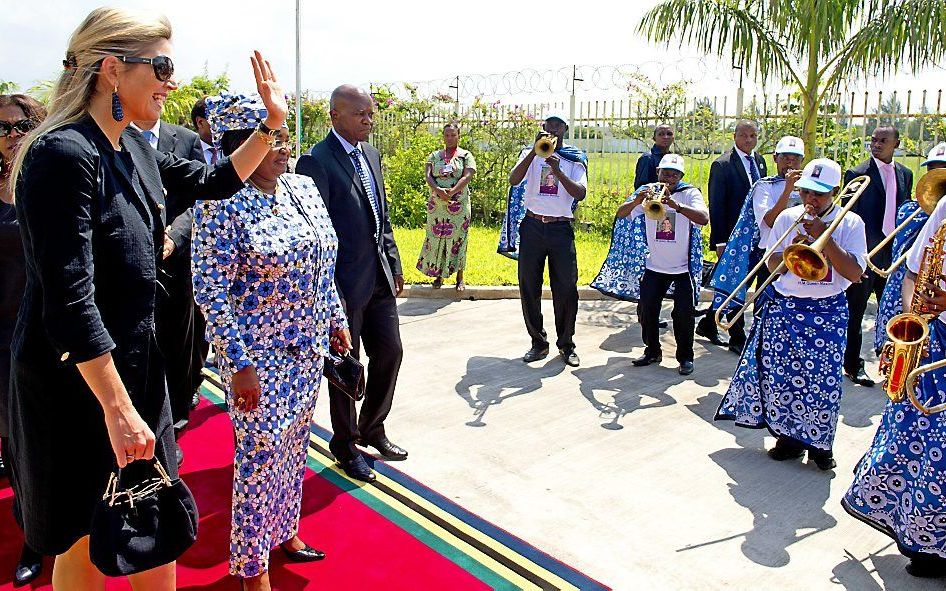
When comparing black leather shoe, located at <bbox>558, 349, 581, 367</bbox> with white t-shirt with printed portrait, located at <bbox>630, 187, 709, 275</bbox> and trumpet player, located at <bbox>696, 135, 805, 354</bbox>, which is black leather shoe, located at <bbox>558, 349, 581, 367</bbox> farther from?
trumpet player, located at <bbox>696, 135, 805, 354</bbox>

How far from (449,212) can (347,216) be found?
5.60 m

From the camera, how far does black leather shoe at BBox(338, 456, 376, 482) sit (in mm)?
4332

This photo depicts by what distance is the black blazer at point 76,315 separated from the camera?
1.93 m

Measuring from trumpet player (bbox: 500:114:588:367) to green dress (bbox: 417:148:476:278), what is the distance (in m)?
2.67

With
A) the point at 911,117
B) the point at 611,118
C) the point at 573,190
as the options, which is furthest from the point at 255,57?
the point at 611,118

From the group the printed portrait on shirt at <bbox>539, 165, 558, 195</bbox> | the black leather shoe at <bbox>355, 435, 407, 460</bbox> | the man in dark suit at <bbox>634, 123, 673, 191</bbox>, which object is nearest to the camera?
the black leather shoe at <bbox>355, 435, 407, 460</bbox>

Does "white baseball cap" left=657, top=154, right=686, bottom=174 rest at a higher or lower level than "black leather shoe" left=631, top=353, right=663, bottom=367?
higher

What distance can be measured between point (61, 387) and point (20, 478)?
355 mm

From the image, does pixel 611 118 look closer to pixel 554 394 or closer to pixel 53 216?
pixel 554 394

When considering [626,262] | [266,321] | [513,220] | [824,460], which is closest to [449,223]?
[513,220]

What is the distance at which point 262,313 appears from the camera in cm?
302

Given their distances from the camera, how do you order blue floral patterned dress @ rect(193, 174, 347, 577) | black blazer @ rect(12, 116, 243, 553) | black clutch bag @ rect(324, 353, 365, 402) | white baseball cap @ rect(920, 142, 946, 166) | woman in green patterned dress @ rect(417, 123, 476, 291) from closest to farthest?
black blazer @ rect(12, 116, 243, 553) → blue floral patterned dress @ rect(193, 174, 347, 577) → black clutch bag @ rect(324, 353, 365, 402) → white baseball cap @ rect(920, 142, 946, 166) → woman in green patterned dress @ rect(417, 123, 476, 291)

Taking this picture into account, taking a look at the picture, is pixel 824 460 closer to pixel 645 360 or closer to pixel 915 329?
pixel 915 329

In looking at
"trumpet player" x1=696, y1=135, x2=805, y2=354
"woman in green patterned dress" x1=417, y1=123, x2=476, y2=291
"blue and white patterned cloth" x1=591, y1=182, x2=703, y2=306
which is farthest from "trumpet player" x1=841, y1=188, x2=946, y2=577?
"woman in green patterned dress" x1=417, y1=123, x2=476, y2=291
